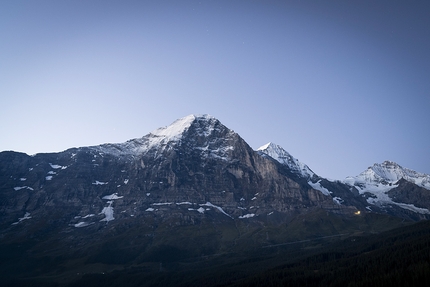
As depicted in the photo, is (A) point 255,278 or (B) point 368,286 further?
(A) point 255,278

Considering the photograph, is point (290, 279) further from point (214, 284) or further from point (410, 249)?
point (410, 249)

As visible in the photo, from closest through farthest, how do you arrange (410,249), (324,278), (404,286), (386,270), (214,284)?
1. (404,286)
2. (386,270)
3. (324,278)
4. (410,249)
5. (214,284)

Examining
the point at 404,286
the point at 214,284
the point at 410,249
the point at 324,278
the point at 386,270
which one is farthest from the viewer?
the point at 214,284

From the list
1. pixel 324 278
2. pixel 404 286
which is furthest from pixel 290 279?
pixel 404 286

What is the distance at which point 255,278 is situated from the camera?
189750 millimetres

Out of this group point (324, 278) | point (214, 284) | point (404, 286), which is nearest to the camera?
point (404, 286)

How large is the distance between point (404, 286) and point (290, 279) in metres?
58.1

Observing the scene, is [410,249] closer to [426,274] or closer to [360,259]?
[360,259]

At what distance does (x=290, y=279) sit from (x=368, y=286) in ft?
151

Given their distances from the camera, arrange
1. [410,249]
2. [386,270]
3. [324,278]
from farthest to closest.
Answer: [410,249] → [324,278] → [386,270]

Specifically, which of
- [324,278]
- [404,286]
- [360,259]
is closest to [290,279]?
[324,278]

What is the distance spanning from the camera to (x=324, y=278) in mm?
174250

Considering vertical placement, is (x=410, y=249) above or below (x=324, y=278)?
above

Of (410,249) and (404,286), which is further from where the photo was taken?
(410,249)
